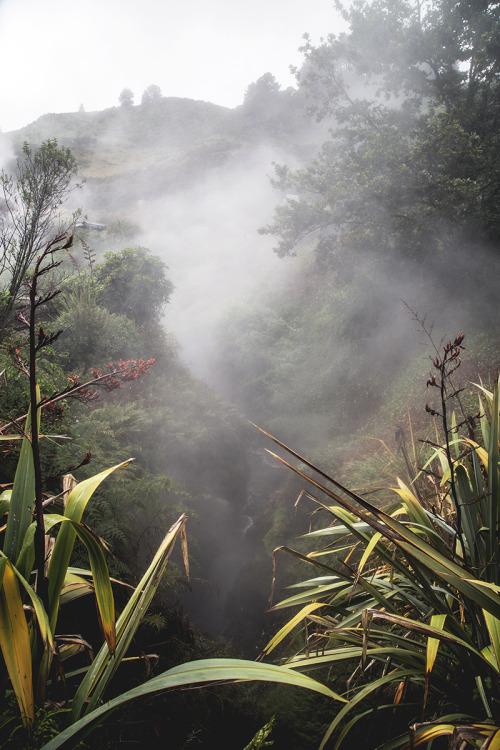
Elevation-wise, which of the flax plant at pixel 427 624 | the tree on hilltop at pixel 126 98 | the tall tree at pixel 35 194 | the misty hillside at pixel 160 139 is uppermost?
the tree on hilltop at pixel 126 98

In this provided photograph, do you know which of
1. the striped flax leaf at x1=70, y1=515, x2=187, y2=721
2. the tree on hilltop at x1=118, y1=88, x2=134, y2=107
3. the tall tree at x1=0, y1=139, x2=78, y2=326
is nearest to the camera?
the striped flax leaf at x1=70, y1=515, x2=187, y2=721

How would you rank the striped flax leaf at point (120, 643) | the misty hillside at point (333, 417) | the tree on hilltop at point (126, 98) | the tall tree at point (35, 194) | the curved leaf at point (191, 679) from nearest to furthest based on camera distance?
1. the curved leaf at point (191, 679)
2. the striped flax leaf at point (120, 643)
3. the misty hillside at point (333, 417)
4. the tall tree at point (35, 194)
5. the tree on hilltop at point (126, 98)

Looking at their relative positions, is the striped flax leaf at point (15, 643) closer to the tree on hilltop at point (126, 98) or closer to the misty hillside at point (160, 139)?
the misty hillside at point (160, 139)

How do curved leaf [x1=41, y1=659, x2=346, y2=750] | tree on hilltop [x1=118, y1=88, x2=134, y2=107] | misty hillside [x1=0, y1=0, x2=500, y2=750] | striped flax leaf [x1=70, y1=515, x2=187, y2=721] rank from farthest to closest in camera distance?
tree on hilltop [x1=118, y1=88, x2=134, y2=107]
misty hillside [x1=0, y1=0, x2=500, y2=750]
striped flax leaf [x1=70, y1=515, x2=187, y2=721]
curved leaf [x1=41, y1=659, x2=346, y2=750]

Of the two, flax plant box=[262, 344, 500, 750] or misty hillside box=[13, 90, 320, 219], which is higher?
misty hillside box=[13, 90, 320, 219]

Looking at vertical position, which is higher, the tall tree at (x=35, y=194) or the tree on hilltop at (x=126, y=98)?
the tree on hilltop at (x=126, y=98)

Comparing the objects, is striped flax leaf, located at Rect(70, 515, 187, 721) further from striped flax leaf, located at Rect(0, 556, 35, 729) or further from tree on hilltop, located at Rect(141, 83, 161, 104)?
tree on hilltop, located at Rect(141, 83, 161, 104)

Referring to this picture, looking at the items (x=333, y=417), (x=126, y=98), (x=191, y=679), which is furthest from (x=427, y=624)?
(x=126, y=98)

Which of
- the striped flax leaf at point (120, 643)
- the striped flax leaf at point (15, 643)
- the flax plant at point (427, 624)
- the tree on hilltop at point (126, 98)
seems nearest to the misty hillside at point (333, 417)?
the flax plant at point (427, 624)

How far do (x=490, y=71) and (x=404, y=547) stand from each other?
394 inches

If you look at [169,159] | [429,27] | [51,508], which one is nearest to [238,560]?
[51,508]

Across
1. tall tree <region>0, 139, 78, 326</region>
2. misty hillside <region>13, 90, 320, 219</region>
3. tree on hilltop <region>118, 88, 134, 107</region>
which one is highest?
tree on hilltop <region>118, 88, 134, 107</region>

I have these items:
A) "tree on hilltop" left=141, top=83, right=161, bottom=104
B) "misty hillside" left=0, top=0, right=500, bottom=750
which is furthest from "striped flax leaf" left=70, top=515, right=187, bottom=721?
"tree on hilltop" left=141, top=83, right=161, bottom=104

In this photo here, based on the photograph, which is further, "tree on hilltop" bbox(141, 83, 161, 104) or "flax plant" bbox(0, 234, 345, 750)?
"tree on hilltop" bbox(141, 83, 161, 104)
